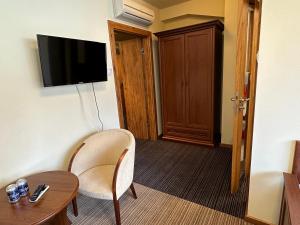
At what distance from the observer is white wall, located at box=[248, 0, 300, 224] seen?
3.87 feet

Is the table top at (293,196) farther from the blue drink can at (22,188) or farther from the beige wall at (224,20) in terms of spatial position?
the beige wall at (224,20)

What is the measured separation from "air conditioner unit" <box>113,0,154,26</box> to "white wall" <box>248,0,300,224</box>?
1821 millimetres

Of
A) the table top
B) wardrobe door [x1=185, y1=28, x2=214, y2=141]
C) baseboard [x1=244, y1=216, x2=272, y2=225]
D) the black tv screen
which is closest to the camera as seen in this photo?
the table top

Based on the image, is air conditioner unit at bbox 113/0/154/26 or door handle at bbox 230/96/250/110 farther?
air conditioner unit at bbox 113/0/154/26

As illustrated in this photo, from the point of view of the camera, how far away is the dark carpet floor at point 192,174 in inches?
75.3

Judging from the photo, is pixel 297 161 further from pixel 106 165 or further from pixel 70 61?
pixel 70 61

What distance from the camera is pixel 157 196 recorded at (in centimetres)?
203

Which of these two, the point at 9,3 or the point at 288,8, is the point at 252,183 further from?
the point at 9,3

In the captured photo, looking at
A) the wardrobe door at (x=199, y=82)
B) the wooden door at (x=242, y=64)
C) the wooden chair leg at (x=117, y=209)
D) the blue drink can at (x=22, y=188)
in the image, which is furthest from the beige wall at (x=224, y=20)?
the blue drink can at (x=22, y=188)

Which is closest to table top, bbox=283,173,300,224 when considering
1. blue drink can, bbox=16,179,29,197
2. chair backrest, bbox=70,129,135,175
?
chair backrest, bbox=70,129,135,175

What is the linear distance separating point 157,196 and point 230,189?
835 millimetres

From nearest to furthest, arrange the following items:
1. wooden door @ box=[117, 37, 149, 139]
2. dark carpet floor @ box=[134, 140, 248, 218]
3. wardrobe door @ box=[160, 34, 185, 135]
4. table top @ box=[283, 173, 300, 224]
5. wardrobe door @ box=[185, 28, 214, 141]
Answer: table top @ box=[283, 173, 300, 224], dark carpet floor @ box=[134, 140, 248, 218], wardrobe door @ box=[185, 28, 214, 141], wardrobe door @ box=[160, 34, 185, 135], wooden door @ box=[117, 37, 149, 139]

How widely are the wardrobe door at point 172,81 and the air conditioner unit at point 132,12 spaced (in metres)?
0.44

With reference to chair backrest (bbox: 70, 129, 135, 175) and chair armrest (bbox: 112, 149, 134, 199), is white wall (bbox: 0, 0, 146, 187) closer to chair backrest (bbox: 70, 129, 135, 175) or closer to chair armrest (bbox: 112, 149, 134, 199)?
chair backrest (bbox: 70, 129, 135, 175)
